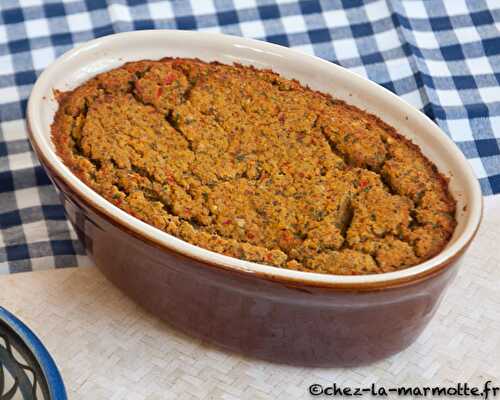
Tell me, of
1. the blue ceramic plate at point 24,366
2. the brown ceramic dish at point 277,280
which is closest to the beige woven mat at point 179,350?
the brown ceramic dish at point 277,280

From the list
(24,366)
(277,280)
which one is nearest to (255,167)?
(277,280)

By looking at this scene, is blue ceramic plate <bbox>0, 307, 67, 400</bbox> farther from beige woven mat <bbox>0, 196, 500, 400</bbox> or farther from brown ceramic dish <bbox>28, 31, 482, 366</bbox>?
brown ceramic dish <bbox>28, 31, 482, 366</bbox>

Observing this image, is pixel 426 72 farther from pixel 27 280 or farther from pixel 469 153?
pixel 27 280

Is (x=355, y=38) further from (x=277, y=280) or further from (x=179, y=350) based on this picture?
(x=277, y=280)

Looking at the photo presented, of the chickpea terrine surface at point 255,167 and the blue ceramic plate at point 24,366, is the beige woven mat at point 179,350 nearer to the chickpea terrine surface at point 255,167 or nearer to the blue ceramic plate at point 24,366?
the blue ceramic plate at point 24,366

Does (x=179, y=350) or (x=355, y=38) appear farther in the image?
(x=355, y=38)

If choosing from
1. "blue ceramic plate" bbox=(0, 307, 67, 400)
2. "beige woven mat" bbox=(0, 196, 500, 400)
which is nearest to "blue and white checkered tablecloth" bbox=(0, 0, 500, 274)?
"beige woven mat" bbox=(0, 196, 500, 400)

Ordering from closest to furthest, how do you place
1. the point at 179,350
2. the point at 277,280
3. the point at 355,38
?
the point at 277,280
the point at 179,350
the point at 355,38
